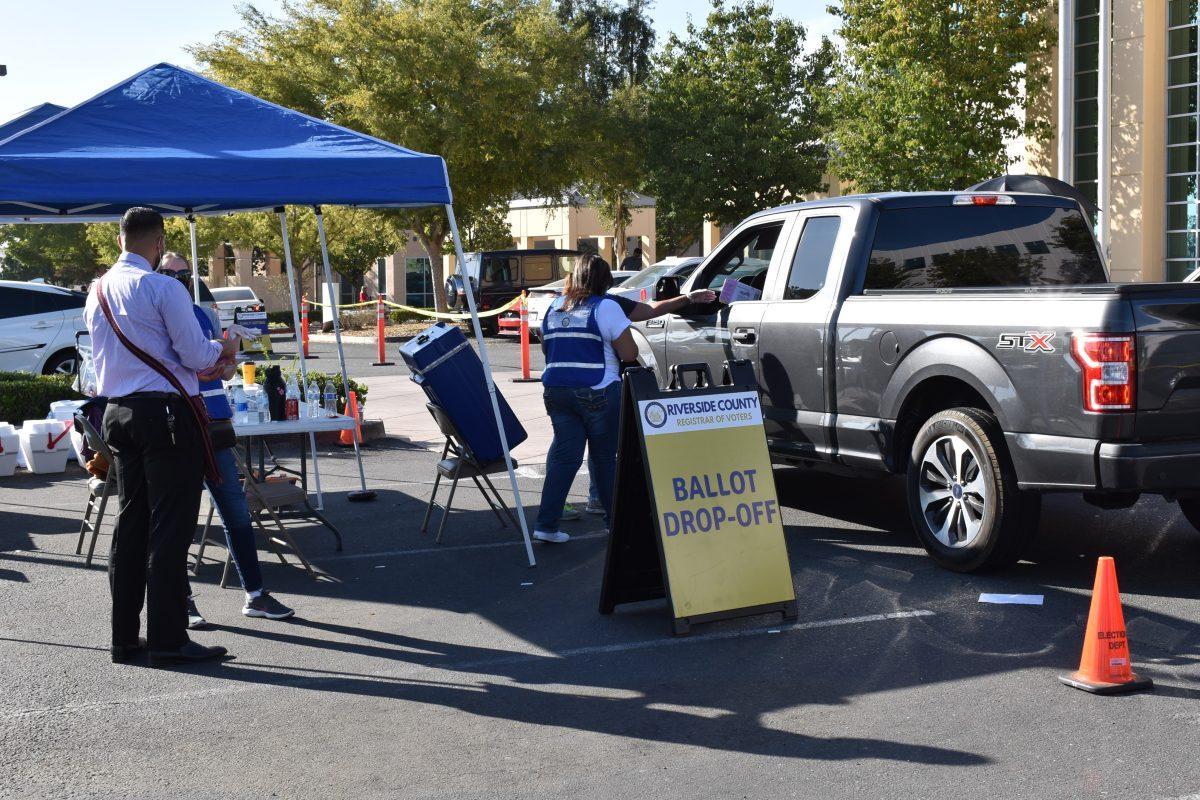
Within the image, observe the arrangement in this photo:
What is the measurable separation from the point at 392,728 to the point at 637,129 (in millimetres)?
36600

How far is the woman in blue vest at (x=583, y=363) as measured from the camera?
7805mm

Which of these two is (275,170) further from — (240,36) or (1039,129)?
(240,36)

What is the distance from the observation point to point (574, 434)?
7953 millimetres

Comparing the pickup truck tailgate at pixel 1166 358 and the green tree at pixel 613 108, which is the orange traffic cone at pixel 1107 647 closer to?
the pickup truck tailgate at pixel 1166 358

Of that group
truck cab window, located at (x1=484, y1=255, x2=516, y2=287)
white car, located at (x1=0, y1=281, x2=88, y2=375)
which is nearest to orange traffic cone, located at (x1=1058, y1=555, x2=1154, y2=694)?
white car, located at (x1=0, y1=281, x2=88, y2=375)

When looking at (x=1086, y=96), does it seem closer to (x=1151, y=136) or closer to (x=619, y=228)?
(x=1151, y=136)

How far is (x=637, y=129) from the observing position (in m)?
40.4

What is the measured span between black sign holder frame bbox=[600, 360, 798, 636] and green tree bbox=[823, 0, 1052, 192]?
63.1 feet

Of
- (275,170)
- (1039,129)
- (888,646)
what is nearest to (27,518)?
(275,170)

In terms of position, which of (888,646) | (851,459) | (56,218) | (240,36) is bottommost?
(888,646)

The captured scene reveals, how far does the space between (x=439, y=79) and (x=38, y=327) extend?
714 inches

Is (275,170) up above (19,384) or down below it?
above

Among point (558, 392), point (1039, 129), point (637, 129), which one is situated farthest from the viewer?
point (637, 129)

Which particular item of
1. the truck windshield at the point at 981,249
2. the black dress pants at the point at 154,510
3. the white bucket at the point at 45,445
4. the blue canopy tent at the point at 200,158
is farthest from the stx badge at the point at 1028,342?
the white bucket at the point at 45,445
